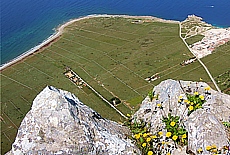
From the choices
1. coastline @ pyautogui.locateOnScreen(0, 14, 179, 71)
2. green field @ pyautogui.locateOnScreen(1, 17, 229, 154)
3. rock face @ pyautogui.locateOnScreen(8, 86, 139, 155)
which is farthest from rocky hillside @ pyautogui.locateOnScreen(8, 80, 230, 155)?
coastline @ pyautogui.locateOnScreen(0, 14, 179, 71)

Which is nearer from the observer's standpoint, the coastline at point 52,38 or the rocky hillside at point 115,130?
the rocky hillside at point 115,130

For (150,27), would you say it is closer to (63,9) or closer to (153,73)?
(153,73)

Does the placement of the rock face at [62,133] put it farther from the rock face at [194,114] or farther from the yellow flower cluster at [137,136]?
the rock face at [194,114]

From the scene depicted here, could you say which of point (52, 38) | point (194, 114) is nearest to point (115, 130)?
point (194, 114)

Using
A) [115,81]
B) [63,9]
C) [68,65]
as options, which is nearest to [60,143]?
[115,81]

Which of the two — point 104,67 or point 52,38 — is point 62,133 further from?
point 52,38

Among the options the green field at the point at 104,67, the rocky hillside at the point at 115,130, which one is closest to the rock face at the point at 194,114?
the rocky hillside at the point at 115,130
